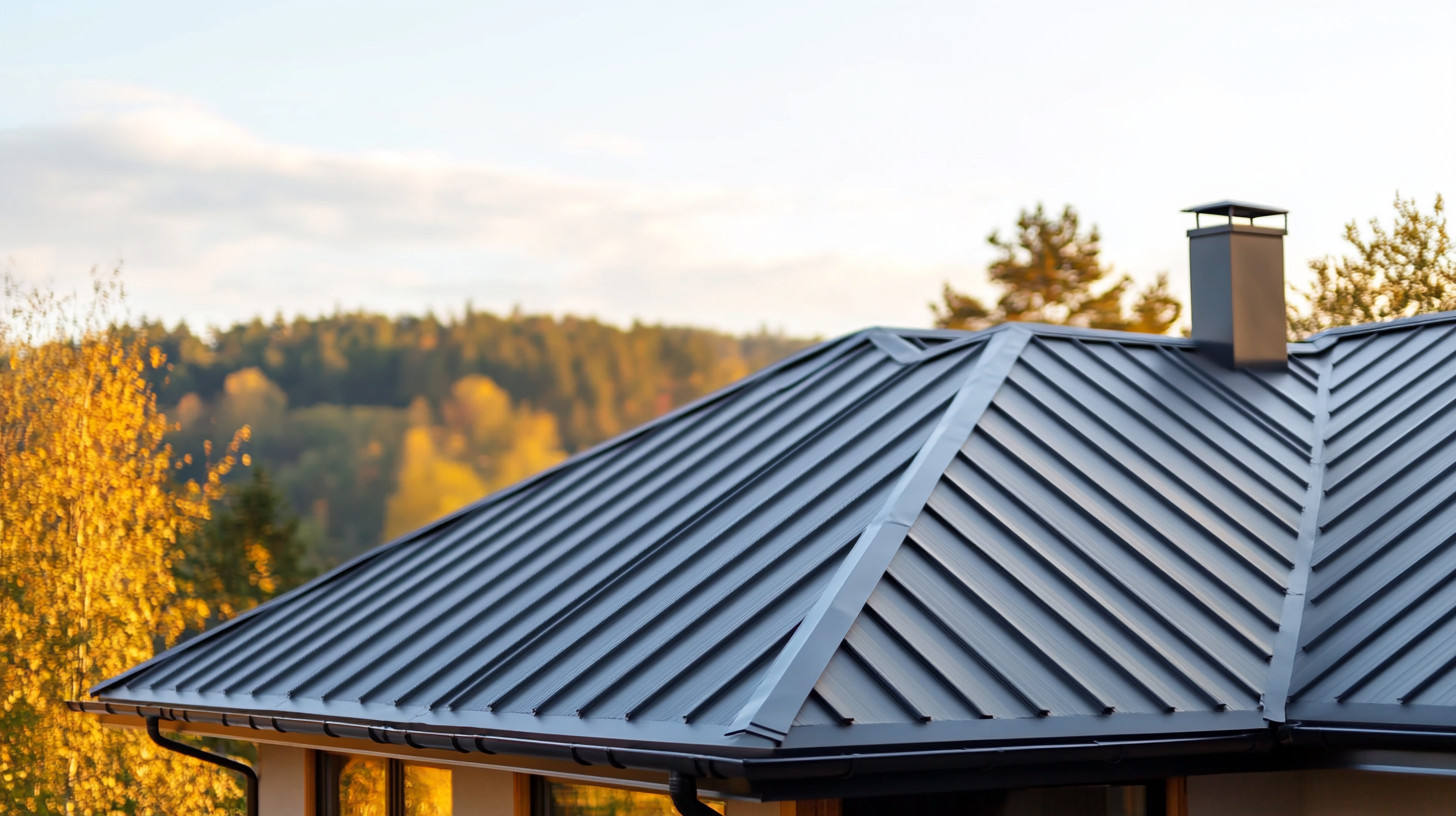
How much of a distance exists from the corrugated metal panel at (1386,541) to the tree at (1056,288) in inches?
1357

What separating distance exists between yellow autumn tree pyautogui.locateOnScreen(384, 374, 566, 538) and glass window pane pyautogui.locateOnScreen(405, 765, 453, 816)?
1809 inches

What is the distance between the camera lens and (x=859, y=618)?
Answer: 6.44 meters

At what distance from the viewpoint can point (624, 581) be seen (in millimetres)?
8336

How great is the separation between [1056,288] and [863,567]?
135 feet

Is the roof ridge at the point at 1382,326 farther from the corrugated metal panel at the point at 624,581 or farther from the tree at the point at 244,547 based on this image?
the tree at the point at 244,547

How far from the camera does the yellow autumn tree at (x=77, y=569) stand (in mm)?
17688

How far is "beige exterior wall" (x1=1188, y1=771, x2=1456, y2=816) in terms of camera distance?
687cm

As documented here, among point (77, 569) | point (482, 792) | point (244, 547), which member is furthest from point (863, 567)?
point (244, 547)

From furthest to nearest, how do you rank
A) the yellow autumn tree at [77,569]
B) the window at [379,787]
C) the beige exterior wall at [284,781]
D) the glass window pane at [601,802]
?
the yellow autumn tree at [77,569] → the beige exterior wall at [284,781] → the window at [379,787] → the glass window pane at [601,802]

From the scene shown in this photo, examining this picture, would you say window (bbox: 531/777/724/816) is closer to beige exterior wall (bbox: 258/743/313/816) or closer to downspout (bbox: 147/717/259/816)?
beige exterior wall (bbox: 258/743/313/816)

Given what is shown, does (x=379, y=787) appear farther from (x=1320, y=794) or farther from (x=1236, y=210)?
(x=1236, y=210)

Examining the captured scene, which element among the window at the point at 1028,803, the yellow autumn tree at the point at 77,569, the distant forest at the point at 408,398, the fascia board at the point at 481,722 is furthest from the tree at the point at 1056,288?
the window at the point at 1028,803

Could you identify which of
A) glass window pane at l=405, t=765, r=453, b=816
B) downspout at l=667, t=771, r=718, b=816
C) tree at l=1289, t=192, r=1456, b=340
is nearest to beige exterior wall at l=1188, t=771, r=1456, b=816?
downspout at l=667, t=771, r=718, b=816

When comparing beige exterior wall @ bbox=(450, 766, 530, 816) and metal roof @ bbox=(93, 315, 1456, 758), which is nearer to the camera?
metal roof @ bbox=(93, 315, 1456, 758)
